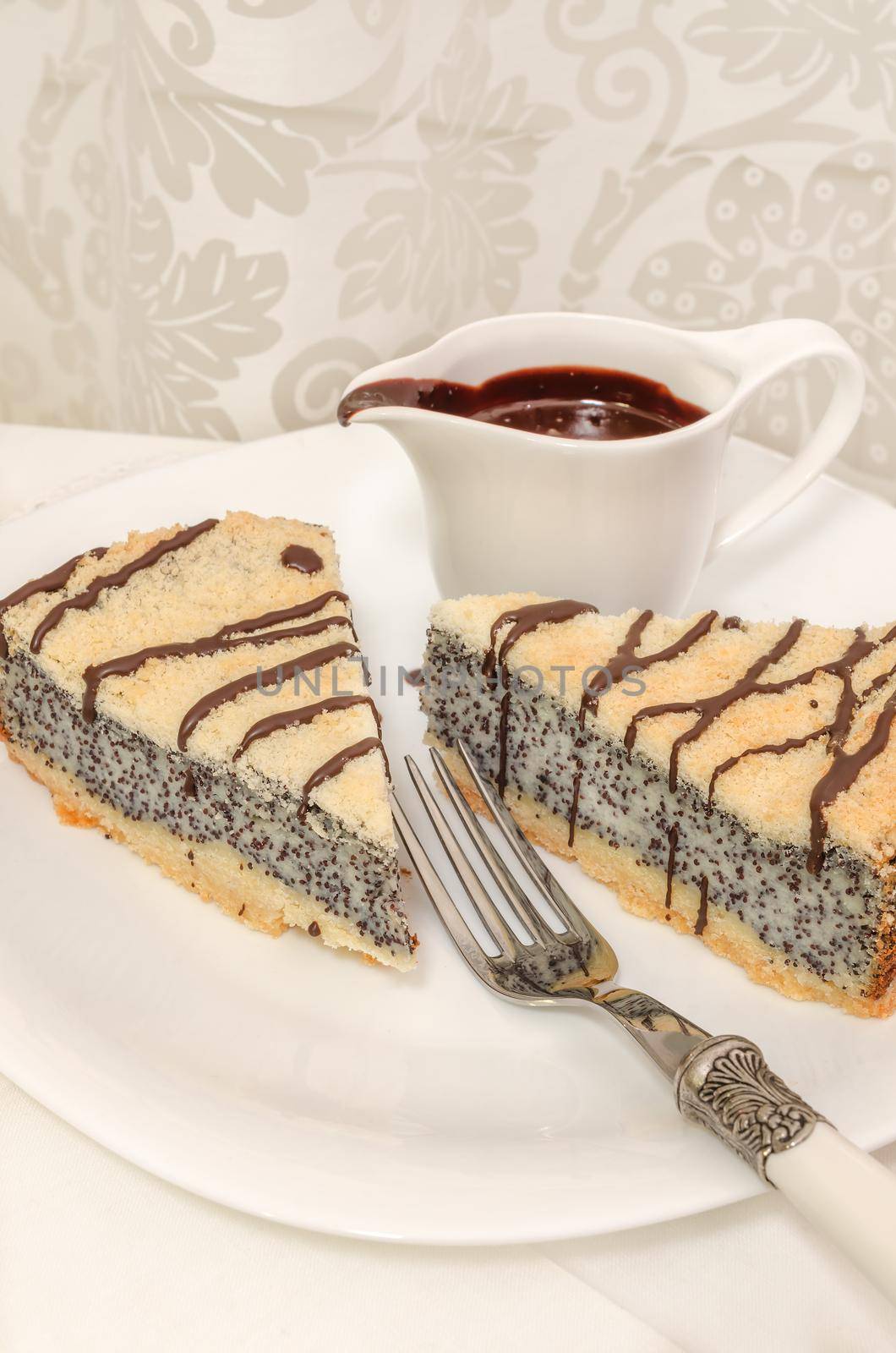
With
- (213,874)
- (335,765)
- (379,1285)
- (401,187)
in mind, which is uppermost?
→ (401,187)

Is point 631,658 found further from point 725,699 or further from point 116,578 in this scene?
point 116,578

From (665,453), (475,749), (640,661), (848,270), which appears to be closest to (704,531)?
(665,453)

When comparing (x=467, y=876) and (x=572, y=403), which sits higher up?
(x=572, y=403)

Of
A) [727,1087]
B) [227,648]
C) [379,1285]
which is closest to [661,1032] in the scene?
[727,1087]

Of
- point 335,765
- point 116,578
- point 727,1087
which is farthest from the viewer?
point 116,578

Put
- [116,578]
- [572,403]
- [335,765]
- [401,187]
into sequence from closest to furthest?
[335,765]
[116,578]
[572,403]
[401,187]

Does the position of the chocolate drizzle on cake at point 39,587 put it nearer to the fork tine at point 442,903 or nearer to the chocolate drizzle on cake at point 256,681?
the chocolate drizzle on cake at point 256,681

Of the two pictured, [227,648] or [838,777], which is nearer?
[838,777]

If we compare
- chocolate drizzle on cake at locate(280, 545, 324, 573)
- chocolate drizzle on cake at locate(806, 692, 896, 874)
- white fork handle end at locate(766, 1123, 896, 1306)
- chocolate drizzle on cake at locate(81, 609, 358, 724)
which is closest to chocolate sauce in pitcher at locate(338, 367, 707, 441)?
chocolate drizzle on cake at locate(280, 545, 324, 573)

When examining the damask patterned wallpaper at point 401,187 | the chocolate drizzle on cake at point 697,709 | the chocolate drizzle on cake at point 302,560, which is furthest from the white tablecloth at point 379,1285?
the damask patterned wallpaper at point 401,187

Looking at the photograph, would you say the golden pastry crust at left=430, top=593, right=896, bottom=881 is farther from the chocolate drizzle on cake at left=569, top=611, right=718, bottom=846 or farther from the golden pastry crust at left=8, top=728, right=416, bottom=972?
the golden pastry crust at left=8, top=728, right=416, bottom=972
